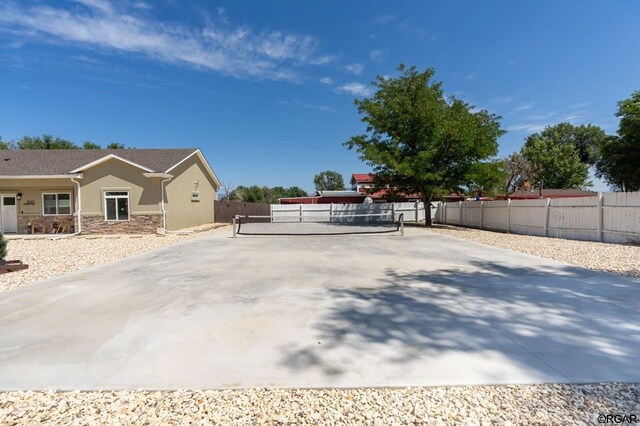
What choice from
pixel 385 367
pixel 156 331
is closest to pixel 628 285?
pixel 385 367

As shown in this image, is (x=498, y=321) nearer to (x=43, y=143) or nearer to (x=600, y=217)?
(x=600, y=217)

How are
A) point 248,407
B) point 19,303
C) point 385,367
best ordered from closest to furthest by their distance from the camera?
point 248,407
point 385,367
point 19,303

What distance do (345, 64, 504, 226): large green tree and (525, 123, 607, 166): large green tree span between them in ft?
125

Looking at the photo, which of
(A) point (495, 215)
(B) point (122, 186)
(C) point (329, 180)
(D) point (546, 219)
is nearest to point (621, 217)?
(D) point (546, 219)

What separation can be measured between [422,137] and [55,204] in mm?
20046

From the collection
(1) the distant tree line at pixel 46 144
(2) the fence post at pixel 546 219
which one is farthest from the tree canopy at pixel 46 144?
(2) the fence post at pixel 546 219

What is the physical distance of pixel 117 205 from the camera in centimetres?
1759

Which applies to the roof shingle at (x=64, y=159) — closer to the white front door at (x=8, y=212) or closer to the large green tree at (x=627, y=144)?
the white front door at (x=8, y=212)

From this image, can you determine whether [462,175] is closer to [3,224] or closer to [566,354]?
[566,354]

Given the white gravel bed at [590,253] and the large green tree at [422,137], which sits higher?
the large green tree at [422,137]

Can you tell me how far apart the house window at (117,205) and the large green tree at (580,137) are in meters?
53.1

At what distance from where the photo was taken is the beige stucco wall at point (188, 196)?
18812 mm

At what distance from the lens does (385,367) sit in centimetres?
318

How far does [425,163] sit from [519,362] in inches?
678
